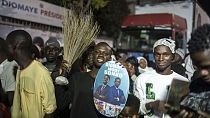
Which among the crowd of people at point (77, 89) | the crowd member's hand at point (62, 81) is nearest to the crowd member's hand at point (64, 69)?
the crowd of people at point (77, 89)

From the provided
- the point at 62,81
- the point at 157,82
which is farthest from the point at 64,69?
the point at 157,82

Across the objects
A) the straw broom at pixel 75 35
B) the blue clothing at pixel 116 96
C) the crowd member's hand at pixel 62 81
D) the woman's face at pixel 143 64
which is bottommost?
the blue clothing at pixel 116 96

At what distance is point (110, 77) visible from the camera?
3725 millimetres

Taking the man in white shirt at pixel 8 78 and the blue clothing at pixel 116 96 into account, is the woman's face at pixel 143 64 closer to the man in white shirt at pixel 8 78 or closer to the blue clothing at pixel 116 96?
the man in white shirt at pixel 8 78

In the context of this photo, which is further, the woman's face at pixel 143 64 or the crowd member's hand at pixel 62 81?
the woman's face at pixel 143 64

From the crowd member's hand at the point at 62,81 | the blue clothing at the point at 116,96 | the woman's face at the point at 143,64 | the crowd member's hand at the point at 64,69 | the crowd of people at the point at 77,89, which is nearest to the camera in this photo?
the crowd of people at the point at 77,89

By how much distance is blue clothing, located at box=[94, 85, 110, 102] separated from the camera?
3.69 metres

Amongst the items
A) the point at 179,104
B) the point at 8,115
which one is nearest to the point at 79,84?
the point at 8,115

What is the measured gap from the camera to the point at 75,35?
471 centimetres

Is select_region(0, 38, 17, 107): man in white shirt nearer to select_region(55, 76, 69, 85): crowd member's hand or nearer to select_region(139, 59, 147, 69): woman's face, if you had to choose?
select_region(55, 76, 69, 85): crowd member's hand

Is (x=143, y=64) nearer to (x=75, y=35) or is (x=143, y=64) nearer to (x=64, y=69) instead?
(x=75, y=35)

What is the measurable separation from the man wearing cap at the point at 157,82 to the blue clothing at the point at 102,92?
34 cm

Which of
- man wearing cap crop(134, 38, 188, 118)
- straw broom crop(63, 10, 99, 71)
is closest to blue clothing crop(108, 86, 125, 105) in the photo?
man wearing cap crop(134, 38, 188, 118)

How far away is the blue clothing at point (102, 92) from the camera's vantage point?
3691 mm
